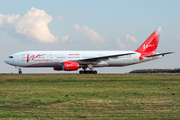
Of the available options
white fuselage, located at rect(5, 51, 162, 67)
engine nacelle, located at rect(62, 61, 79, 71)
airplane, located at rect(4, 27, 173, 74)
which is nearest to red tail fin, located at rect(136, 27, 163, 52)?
airplane, located at rect(4, 27, 173, 74)

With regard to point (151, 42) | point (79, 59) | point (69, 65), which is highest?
point (151, 42)

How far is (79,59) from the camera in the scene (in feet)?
120

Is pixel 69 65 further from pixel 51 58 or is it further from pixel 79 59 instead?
pixel 51 58

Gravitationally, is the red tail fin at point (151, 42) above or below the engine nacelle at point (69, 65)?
above

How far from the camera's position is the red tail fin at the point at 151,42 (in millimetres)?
39938

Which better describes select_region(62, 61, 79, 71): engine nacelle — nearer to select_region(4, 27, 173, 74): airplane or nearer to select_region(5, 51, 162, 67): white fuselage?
select_region(4, 27, 173, 74): airplane

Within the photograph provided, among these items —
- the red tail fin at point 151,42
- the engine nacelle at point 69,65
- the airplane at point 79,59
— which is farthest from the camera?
the red tail fin at point 151,42

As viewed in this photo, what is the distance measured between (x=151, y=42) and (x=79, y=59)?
12298mm

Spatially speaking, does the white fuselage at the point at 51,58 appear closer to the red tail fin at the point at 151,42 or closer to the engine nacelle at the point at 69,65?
the engine nacelle at the point at 69,65

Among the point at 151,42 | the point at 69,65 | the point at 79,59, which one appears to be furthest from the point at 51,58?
the point at 151,42

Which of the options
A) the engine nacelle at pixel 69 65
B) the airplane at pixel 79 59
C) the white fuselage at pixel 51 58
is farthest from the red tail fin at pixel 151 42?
the engine nacelle at pixel 69 65

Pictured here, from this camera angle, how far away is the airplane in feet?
116

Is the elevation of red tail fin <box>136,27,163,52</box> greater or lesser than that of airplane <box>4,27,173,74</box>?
greater

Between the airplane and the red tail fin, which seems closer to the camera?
the airplane
